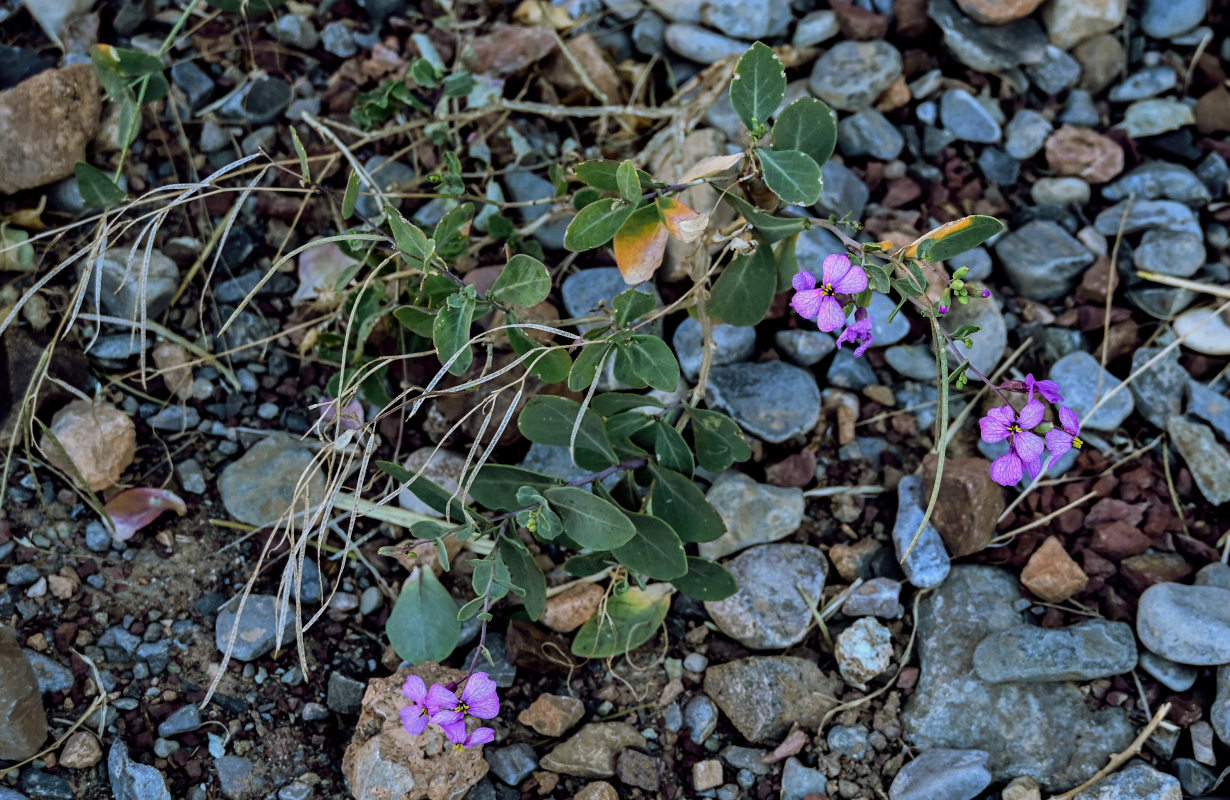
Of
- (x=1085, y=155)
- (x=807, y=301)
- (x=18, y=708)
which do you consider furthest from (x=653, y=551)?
(x=1085, y=155)

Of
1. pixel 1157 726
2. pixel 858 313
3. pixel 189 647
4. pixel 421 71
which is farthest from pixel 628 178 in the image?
pixel 1157 726

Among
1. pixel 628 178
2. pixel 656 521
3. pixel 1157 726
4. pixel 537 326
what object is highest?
pixel 628 178

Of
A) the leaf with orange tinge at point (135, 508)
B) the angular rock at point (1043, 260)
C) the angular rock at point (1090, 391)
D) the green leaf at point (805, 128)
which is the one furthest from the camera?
the angular rock at point (1043, 260)

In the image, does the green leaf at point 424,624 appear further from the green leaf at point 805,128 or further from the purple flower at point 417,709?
the green leaf at point 805,128

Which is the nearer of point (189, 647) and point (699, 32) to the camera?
point (189, 647)

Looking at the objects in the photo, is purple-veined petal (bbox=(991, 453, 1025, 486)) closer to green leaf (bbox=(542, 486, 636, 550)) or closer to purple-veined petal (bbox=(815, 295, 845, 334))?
purple-veined petal (bbox=(815, 295, 845, 334))

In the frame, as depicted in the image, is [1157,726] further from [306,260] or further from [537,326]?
[306,260]

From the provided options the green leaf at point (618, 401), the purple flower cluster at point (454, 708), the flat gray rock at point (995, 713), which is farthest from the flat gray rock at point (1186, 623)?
the purple flower cluster at point (454, 708)
